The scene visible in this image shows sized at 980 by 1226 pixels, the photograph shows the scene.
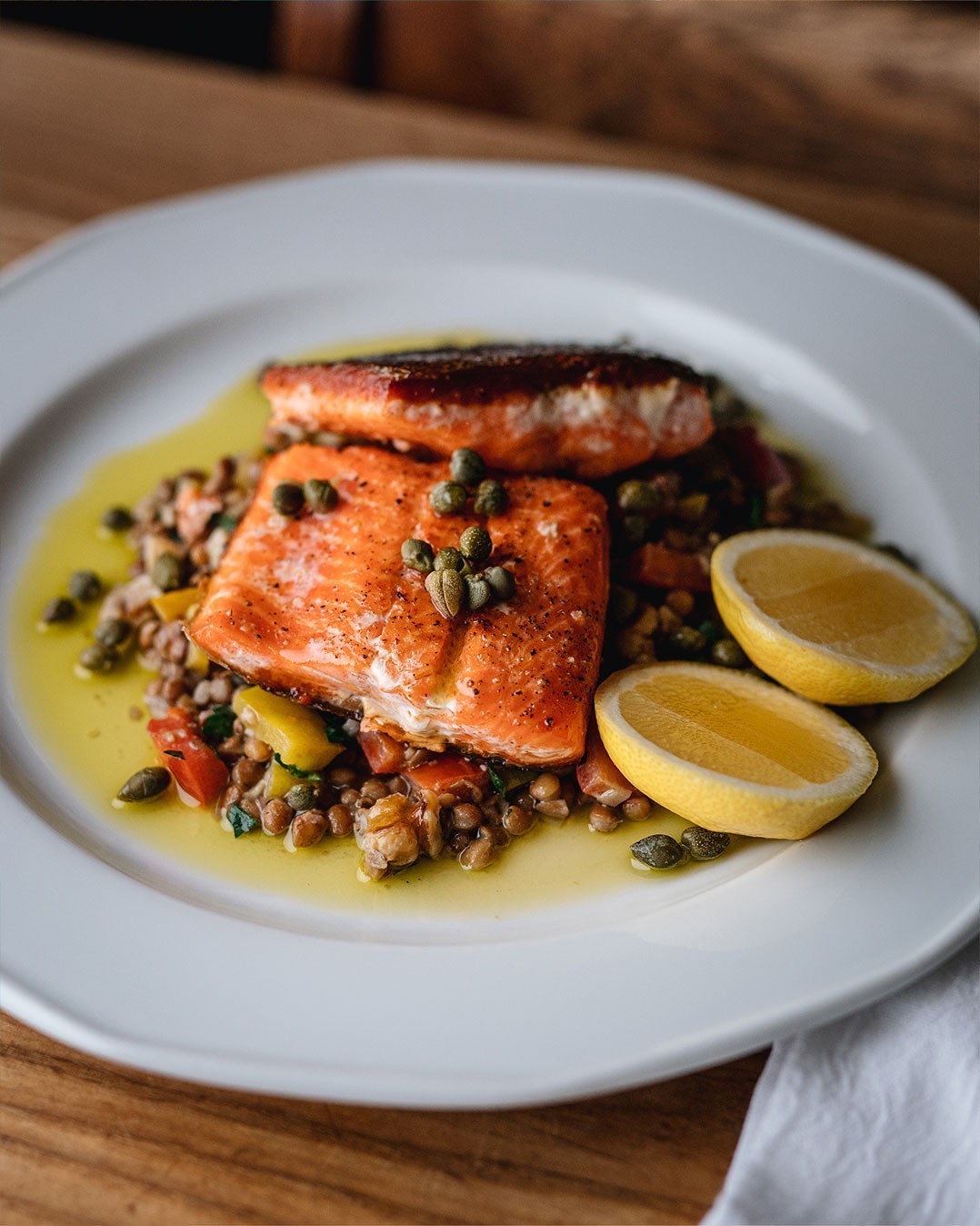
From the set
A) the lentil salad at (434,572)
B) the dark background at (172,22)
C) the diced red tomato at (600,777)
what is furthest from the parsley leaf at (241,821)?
the dark background at (172,22)

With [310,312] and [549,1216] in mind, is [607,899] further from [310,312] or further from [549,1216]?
[310,312]

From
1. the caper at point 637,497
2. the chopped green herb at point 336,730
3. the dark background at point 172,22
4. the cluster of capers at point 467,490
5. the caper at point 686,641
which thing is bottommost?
the chopped green herb at point 336,730

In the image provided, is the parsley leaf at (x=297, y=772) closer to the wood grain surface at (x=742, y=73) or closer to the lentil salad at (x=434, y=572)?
the lentil salad at (x=434, y=572)

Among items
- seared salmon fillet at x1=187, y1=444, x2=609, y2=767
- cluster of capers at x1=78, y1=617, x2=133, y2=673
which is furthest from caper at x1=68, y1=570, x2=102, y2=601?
seared salmon fillet at x1=187, y1=444, x2=609, y2=767

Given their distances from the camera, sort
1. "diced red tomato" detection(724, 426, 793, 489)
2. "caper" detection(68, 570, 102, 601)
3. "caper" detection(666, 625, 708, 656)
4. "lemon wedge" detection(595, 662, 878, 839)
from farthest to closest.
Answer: "diced red tomato" detection(724, 426, 793, 489)
"caper" detection(68, 570, 102, 601)
"caper" detection(666, 625, 708, 656)
"lemon wedge" detection(595, 662, 878, 839)

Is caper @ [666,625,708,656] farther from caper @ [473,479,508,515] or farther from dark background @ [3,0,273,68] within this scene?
dark background @ [3,0,273,68]

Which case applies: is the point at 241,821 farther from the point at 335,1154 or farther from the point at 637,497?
the point at 637,497

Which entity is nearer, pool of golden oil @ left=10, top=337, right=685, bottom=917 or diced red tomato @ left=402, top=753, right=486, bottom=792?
pool of golden oil @ left=10, top=337, right=685, bottom=917
